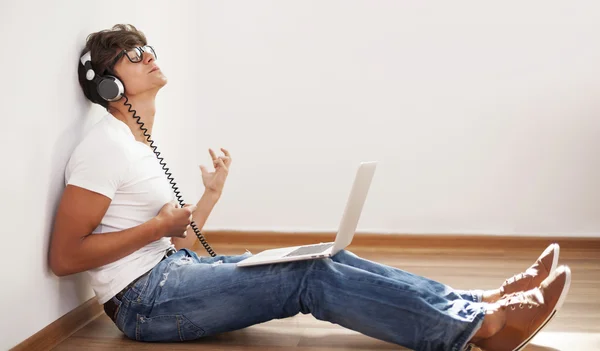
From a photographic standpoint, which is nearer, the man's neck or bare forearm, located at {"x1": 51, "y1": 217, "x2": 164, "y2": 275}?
bare forearm, located at {"x1": 51, "y1": 217, "x2": 164, "y2": 275}

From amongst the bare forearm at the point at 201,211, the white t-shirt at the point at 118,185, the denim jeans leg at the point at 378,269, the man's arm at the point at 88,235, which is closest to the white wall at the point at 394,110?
the bare forearm at the point at 201,211

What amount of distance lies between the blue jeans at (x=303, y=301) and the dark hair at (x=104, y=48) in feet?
2.17

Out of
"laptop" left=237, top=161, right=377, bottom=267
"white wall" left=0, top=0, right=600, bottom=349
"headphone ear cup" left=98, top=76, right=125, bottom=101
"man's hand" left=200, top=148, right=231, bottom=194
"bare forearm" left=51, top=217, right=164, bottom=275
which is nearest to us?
"laptop" left=237, top=161, right=377, bottom=267

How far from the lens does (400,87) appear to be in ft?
13.2

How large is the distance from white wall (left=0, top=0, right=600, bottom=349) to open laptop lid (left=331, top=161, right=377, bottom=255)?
1.62 meters

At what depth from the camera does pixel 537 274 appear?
2.28 meters

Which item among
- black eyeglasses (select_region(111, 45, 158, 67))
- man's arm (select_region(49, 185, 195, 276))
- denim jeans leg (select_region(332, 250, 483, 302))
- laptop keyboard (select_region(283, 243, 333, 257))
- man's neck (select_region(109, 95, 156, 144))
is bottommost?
denim jeans leg (select_region(332, 250, 483, 302))

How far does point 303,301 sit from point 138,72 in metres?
0.95

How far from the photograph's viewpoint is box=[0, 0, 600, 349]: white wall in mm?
3893

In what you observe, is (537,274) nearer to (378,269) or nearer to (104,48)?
(378,269)

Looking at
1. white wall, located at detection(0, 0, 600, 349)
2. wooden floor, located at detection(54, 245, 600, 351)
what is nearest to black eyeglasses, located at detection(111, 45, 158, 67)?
wooden floor, located at detection(54, 245, 600, 351)

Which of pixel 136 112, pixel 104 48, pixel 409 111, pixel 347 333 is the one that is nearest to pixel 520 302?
pixel 347 333

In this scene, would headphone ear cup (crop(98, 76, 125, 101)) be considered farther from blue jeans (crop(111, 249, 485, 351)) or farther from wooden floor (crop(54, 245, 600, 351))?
wooden floor (crop(54, 245, 600, 351))

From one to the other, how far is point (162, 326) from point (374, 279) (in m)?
0.66
